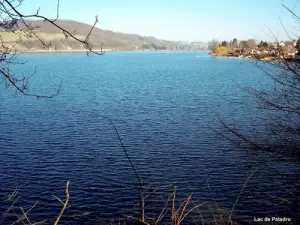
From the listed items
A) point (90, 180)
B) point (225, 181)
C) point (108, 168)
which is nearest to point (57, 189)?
point (90, 180)

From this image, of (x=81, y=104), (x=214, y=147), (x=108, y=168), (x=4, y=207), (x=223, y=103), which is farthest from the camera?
(x=81, y=104)

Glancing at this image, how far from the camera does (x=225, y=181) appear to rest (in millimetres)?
18328

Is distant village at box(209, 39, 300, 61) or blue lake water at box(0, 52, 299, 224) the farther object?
blue lake water at box(0, 52, 299, 224)

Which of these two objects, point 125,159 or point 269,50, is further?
point 125,159

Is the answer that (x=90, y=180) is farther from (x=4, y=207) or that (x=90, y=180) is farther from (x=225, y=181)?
(x=225, y=181)

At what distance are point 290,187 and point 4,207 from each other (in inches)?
538

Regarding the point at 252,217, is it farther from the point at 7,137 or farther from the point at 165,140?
the point at 7,137

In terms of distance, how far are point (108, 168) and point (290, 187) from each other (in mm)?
9663

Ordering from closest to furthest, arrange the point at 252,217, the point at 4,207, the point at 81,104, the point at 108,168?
1. the point at 252,217
2. the point at 4,207
3. the point at 108,168
4. the point at 81,104

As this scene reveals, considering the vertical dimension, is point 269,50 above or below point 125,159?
above

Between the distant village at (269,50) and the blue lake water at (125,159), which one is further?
the blue lake water at (125,159)

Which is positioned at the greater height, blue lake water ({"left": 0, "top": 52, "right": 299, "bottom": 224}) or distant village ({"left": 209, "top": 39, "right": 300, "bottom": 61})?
distant village ({"left": 209, "top": 39, "right": 300, "bottom": 61})

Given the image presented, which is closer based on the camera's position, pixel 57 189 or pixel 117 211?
pixel 117 211

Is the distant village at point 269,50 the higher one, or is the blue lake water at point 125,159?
the distant village at point 269,50
